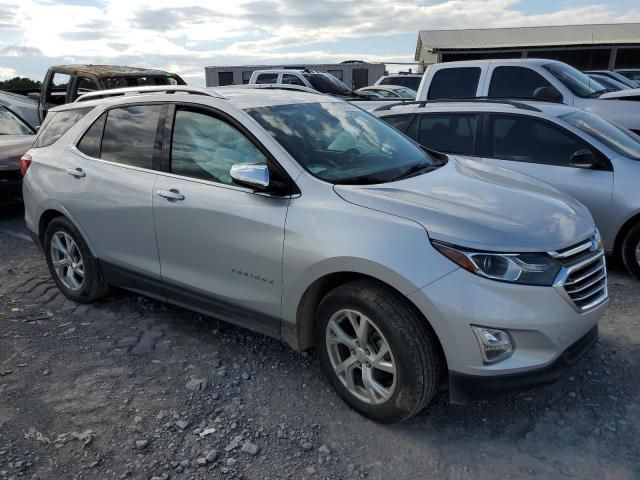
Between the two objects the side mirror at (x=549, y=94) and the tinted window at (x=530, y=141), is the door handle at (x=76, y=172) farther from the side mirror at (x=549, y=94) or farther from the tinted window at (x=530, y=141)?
the side mirror at (x=549, y=94)

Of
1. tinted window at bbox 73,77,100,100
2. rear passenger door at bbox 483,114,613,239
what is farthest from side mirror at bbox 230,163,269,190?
tinted window at bbox 73,77,100,100

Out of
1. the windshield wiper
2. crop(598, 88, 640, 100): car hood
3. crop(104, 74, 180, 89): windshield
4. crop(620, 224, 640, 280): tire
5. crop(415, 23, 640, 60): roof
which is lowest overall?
crop(620, 224, 640, 280): tire

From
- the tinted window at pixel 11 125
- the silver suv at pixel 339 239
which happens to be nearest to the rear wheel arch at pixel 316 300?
the silver suv at pixel 339 239

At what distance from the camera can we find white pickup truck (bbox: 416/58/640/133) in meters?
7.75

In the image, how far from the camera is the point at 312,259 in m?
2.90

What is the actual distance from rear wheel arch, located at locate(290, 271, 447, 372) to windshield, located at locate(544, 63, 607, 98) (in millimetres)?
6375

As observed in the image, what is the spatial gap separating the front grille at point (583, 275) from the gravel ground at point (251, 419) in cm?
66

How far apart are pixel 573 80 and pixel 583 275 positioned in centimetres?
625

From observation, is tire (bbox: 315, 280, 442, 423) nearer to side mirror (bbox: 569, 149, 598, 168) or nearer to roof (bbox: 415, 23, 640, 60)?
side mirror (bbox: 569, 149, 598, 168)

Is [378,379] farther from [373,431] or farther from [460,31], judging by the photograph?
[460,31]

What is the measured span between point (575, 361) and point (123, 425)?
2355mm

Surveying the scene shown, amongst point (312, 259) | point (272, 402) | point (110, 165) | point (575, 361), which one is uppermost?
point (110, 165)

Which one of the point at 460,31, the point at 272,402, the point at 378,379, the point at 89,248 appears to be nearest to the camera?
the point at 378,379

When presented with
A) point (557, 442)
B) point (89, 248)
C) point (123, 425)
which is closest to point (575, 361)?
point (557, 442)
